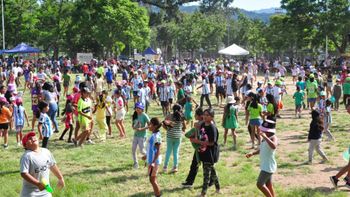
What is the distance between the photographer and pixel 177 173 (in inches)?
392

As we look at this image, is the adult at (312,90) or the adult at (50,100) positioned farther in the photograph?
the adult at (312,90)

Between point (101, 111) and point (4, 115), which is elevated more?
point (4, 115)

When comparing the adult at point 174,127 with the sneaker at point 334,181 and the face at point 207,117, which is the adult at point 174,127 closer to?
the face at point 207,117

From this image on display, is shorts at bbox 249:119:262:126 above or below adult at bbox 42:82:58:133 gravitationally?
below

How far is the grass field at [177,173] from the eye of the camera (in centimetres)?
884

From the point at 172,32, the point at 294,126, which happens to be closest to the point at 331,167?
the point at 294,126

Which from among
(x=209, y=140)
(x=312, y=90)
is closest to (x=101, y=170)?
(x=209, y=140)

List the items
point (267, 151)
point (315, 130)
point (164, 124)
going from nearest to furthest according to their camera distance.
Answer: point (267, 151), point (164, 124), point (315, 130)

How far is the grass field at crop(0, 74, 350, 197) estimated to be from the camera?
29.0 feet

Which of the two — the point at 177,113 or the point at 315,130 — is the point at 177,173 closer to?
the point at 177,113

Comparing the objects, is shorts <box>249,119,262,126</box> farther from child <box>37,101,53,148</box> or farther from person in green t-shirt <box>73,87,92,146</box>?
child <box>37,101,53,148</box>

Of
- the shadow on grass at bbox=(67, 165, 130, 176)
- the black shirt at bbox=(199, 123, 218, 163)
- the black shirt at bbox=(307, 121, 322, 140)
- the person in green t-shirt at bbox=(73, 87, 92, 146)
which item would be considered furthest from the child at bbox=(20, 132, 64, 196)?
the black shirt at bbox=(307, 121, 322, 140)

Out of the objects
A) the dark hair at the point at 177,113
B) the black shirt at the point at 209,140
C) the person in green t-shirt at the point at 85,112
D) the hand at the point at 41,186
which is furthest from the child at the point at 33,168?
the person in green t-shirt at the point at 85,112

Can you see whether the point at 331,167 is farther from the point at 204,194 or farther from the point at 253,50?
the point at 253,50
